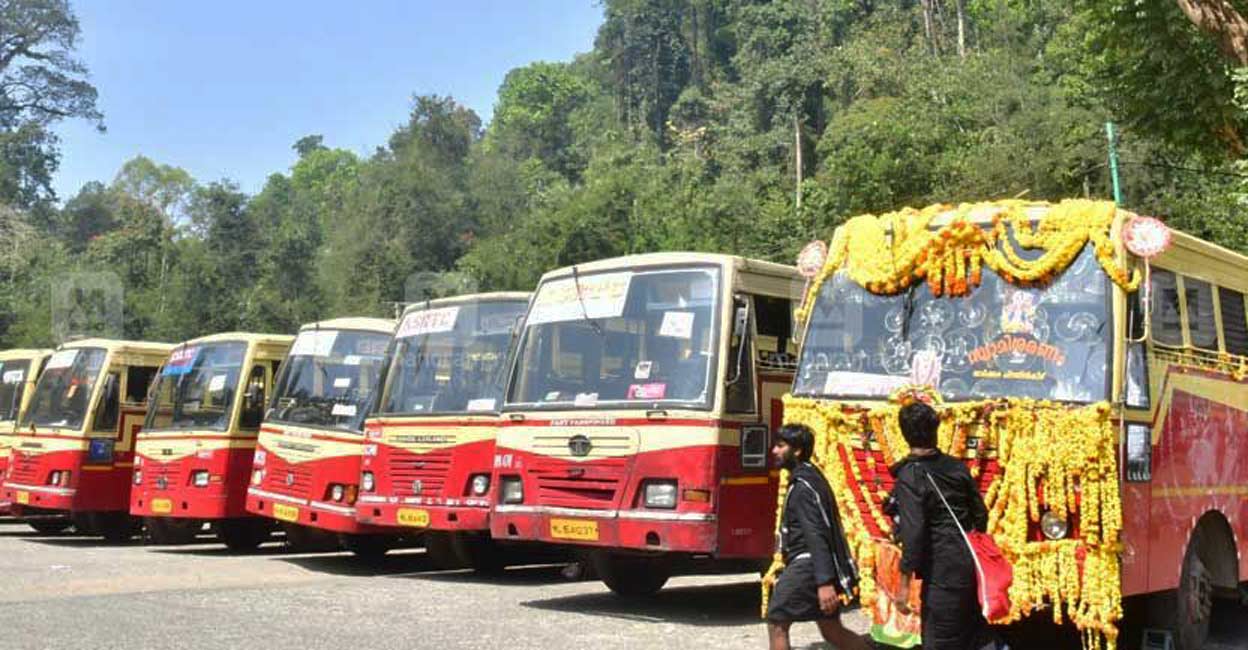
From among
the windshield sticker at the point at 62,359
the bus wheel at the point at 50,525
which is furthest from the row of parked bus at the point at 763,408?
the bus wheel at the point at 50,525

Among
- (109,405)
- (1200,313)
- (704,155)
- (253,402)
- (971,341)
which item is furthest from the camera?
(704,155)

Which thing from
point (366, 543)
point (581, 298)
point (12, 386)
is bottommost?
point (366, 543)

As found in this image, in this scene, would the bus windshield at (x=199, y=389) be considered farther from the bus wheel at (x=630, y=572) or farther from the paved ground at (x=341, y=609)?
the bus wheel at (x=630, y=572)

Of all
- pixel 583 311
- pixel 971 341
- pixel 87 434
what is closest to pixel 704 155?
pixel 87 434

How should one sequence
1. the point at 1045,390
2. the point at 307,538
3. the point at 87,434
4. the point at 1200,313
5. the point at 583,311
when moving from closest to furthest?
the point at 1045,390
the point at 1200,313
the point at 583,311
the point at 307,538
the point at 87,434

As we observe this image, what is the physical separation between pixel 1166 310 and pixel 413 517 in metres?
7.07

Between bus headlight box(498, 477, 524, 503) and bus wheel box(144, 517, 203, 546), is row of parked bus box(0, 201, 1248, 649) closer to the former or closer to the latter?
bus headlight box(498, 477, 524, 503)

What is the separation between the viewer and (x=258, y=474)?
51.3ft

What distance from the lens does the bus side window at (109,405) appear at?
18.3 metres

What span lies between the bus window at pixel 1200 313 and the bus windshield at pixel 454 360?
6222mm

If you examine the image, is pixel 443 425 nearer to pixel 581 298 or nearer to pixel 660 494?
pixel 581 298

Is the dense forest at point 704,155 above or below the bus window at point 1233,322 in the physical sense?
above

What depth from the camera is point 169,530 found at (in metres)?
17.9

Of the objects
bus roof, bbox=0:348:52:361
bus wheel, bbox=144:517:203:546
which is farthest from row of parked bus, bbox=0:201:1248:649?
bus roof, bbox=0:348:52:361
